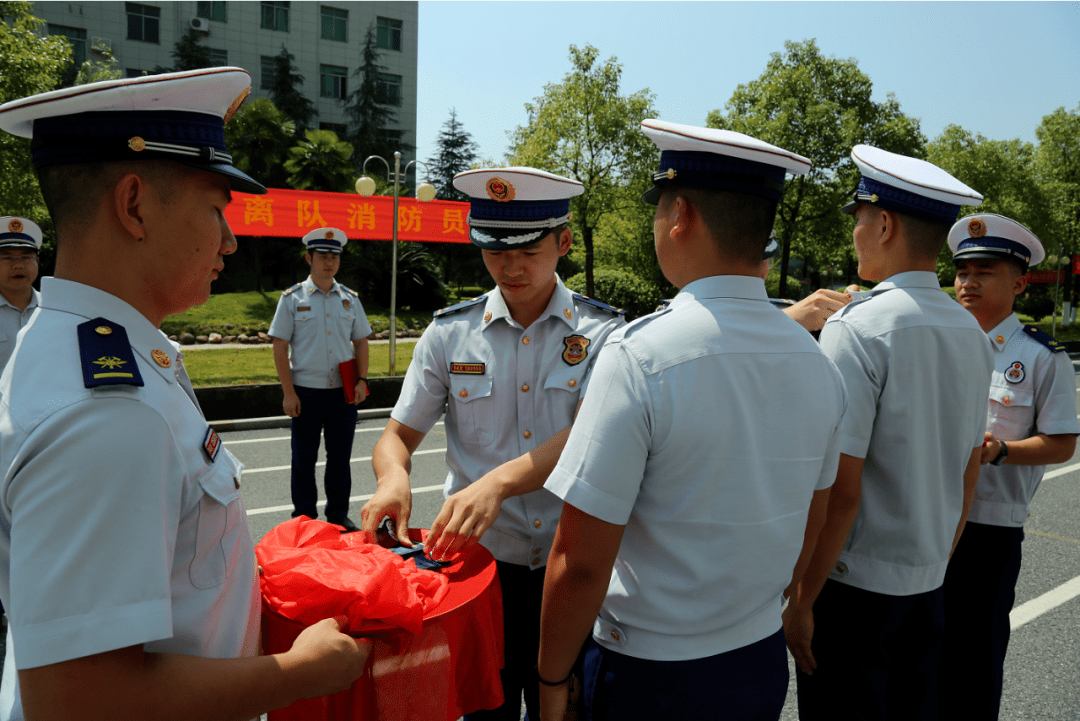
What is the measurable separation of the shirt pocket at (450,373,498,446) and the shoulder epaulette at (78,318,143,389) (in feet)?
4.52

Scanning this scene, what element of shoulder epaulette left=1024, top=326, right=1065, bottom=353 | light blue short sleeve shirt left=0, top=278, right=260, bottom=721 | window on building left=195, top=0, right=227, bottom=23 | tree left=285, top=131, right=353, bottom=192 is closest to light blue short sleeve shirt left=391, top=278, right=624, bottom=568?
light blue short sleeve shirt left=0, top=278, right=260, bottom=721

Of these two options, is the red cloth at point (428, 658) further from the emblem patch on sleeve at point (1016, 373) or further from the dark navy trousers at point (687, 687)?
the emblem patch on sleeve at point (1016, 373)

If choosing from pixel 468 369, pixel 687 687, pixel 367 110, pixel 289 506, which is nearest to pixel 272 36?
pixel 367 110

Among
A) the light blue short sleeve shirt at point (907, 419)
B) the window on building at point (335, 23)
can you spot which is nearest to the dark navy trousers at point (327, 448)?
the light blue short sleeve shirt at point (907, 419)

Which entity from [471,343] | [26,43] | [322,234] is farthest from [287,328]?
[26,43]

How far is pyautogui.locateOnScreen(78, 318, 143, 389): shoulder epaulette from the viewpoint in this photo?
3.26 ft

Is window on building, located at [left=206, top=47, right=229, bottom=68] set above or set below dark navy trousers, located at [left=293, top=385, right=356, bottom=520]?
above

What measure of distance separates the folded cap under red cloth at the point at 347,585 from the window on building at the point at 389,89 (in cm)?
4138

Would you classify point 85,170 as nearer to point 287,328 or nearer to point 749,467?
point 749,467

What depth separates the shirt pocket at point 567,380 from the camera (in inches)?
93.8

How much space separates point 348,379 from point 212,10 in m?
37.1

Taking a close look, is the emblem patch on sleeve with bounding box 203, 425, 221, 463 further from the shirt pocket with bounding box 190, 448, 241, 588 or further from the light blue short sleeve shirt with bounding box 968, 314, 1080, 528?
the light blue short sleeve shirt with bounding box 968, 314, 1080, 528

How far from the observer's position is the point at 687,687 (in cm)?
159

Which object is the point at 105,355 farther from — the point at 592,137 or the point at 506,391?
the point at 592,137
